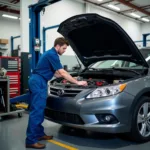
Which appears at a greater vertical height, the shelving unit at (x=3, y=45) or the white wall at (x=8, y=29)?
the white wall at (x=8, y=29)

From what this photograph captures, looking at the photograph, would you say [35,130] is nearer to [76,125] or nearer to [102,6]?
[76,125]

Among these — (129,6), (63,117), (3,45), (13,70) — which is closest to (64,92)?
(63,117)

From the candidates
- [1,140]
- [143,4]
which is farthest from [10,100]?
[143,4]

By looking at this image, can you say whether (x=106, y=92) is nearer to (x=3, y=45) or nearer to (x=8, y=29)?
(x=3, y=45)

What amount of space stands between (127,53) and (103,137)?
4.20ft

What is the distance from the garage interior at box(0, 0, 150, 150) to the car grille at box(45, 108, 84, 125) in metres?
0.32

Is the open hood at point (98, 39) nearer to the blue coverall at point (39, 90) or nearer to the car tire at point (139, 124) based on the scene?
the car tire at point (139, 124)

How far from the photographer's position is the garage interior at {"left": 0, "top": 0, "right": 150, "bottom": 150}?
9.44 ft

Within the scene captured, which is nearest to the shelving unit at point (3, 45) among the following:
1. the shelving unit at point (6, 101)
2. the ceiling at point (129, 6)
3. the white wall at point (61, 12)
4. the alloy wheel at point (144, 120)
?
the white wall at point (61, 12)

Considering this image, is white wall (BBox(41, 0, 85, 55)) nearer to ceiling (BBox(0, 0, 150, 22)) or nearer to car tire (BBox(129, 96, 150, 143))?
ceiling (BBox(0, 0, 150, 22))

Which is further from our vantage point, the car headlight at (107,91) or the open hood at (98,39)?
the open hood at (98,39)

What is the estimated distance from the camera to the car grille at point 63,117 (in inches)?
105

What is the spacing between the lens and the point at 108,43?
3.38m

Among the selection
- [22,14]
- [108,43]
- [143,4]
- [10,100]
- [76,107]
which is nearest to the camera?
[76,107]
